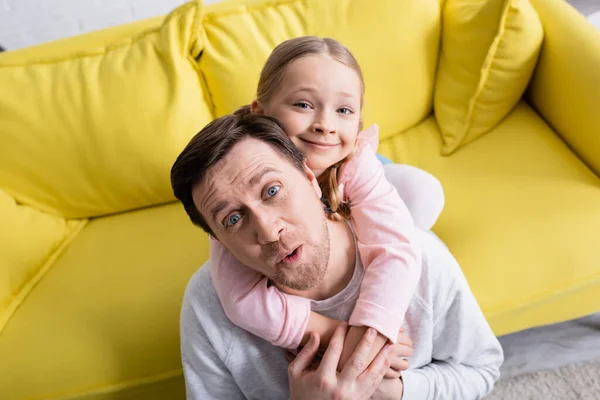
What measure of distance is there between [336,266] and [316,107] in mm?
308

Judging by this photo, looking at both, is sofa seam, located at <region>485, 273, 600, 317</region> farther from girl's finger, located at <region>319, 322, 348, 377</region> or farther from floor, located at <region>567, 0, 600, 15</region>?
floor, located at <region>567, 0, 600, 15</region>

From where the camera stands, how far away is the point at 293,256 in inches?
32.0

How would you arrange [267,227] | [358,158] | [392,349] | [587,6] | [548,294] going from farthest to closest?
[587,6] → [548,294] → [358,158] → [392,349] → [267,227]

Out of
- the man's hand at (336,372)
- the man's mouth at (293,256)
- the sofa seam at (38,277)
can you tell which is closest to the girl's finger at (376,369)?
the man's hand at (336,372)

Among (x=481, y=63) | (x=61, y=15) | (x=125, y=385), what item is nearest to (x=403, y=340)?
(x=125, y=385)

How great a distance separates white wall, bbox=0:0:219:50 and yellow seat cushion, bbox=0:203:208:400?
4.54 feet

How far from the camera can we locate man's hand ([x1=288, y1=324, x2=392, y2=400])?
83 cm

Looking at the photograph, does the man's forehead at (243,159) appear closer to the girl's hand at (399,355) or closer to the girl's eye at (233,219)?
the girl's eye at (233,219)

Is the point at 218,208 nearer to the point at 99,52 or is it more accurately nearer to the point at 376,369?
the point at 376,369

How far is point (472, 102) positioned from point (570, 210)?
0.45 m

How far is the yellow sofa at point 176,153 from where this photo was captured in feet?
4.19

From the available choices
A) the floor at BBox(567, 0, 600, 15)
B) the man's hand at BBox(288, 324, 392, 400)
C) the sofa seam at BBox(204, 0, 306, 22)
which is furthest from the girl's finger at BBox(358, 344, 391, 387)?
the floor at BBox(567, 0, 600, 15)

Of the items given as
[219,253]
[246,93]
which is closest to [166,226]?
[246,93]

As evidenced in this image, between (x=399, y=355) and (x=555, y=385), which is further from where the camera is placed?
(x=555, y=385)
